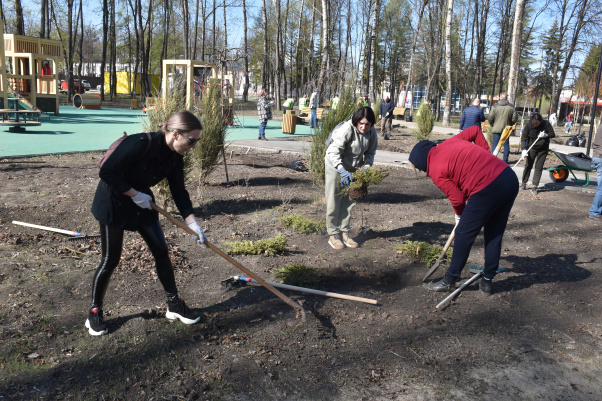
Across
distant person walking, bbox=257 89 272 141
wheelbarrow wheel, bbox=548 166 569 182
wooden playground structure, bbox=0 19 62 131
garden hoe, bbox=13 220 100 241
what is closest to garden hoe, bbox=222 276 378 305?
garden hoe, bbox=13 220 100 241

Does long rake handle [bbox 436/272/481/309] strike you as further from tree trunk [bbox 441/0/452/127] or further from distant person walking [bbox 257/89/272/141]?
tree trunk [bbox 441/0/452/127]

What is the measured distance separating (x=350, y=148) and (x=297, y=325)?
2370 millimetres

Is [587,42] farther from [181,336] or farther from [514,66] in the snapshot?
[181,336]

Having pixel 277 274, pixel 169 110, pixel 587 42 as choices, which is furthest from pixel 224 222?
pixel 587 42

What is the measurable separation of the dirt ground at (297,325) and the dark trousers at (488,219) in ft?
1.23

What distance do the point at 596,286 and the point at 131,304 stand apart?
435cm

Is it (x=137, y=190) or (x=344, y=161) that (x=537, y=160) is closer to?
(x=344, y=161)

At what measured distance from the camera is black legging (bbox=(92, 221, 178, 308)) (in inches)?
128

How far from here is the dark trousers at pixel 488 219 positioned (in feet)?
12.9

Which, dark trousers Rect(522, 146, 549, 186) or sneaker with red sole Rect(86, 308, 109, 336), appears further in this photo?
dark trousers Rect(522, 146, 549, 186)

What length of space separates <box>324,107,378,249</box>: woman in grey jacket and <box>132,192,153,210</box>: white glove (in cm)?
240

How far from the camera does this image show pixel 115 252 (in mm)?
3303

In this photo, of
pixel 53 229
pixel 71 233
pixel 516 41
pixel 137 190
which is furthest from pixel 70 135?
pixel 516 41

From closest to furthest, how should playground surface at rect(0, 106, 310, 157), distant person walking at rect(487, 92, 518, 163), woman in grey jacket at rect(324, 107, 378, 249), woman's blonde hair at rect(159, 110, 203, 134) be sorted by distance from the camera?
1. woman's blonde hair at rect(159, 110, 203, 134)
2. woman in grey jacket at rect(324, 107, 378, 249)
3. distant person walking at rect(487, 92, 518, 163)
4. playground surface at rect(0, 106, 310, 157)
